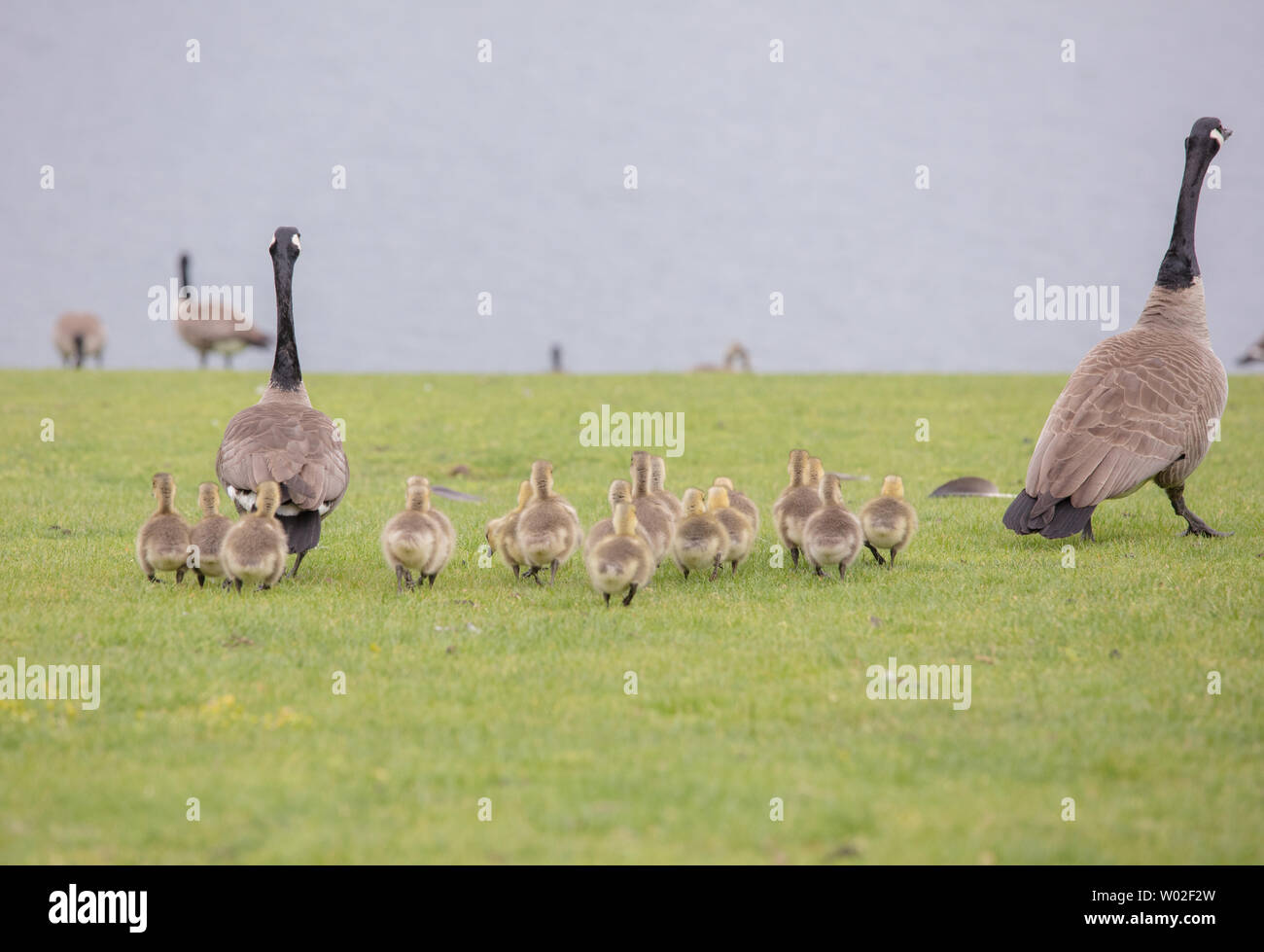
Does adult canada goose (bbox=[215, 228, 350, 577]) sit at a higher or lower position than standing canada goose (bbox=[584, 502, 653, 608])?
higher

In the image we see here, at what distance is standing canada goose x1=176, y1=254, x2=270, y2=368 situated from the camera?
35.3m

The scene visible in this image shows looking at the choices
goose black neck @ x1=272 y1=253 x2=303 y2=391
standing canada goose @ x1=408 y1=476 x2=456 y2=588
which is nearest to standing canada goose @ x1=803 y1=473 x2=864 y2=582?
standing canada goose @ x1=408 y1=476 x2=456 y2=588

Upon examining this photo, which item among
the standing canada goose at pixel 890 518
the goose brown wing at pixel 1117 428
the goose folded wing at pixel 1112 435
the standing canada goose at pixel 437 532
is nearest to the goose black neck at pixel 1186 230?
the goose brown wing at pixel 1117 428

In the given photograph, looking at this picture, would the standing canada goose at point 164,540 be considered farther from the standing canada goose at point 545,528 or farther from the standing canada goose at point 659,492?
the standing canada goose at point 659,492

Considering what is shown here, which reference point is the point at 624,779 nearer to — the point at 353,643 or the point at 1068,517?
the point at 353,643

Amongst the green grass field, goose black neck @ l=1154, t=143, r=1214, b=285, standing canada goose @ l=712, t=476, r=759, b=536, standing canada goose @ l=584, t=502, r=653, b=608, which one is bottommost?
the green grass field

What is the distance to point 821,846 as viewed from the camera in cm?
495

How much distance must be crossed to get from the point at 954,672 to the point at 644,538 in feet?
8.89

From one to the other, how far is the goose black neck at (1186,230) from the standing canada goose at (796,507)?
4.95 m

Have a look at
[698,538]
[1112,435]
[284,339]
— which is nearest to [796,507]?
[698,538]

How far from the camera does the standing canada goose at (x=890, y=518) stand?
33.3ft

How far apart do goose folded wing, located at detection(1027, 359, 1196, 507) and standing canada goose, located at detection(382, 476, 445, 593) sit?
5584 millimetres

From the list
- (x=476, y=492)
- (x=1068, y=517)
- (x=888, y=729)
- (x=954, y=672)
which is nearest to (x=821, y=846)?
(x=888, y=729)

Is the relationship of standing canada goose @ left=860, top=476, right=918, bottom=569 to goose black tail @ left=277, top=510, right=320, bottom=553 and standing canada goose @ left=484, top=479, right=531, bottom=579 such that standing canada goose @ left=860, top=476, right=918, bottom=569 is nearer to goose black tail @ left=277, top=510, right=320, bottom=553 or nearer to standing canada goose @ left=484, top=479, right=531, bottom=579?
standing canada goose @ left=484, top=479, right=531, bottom=579
